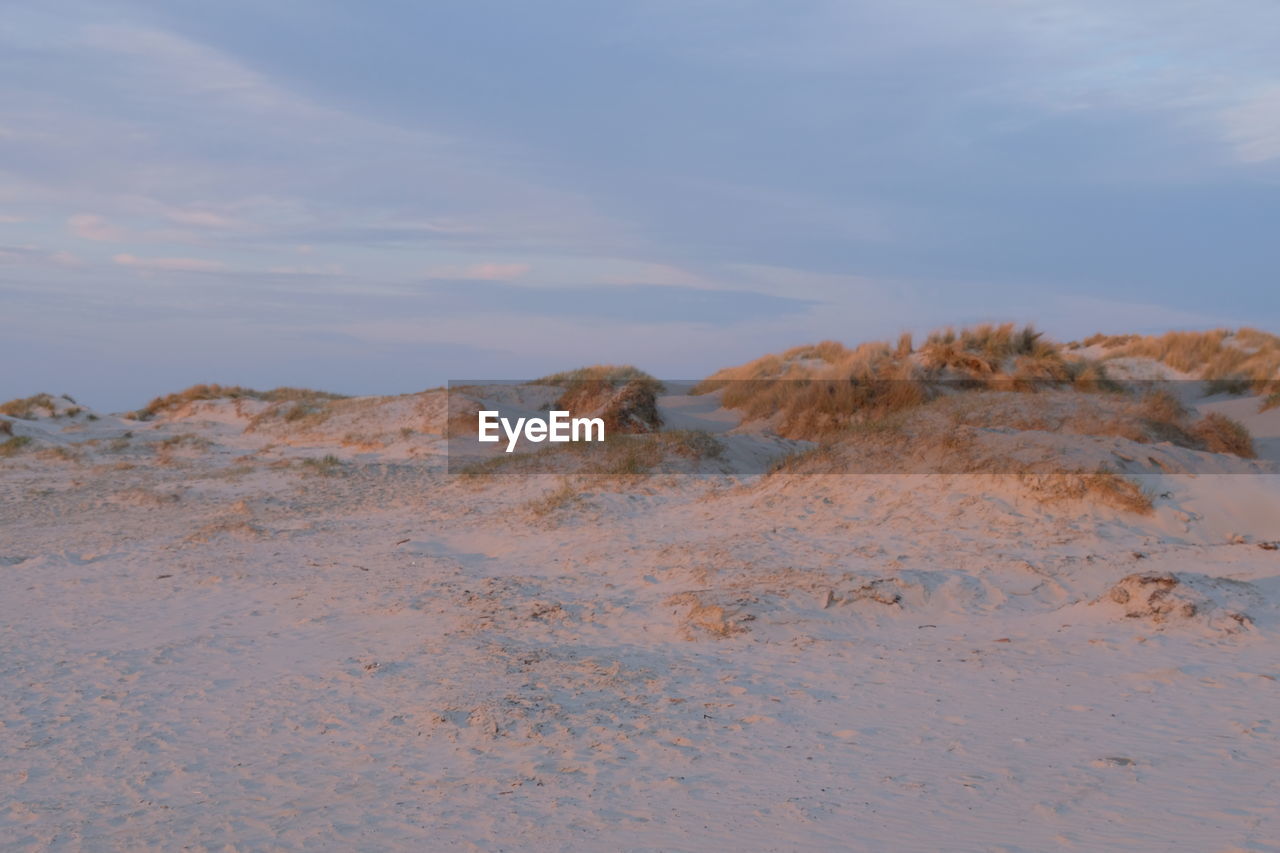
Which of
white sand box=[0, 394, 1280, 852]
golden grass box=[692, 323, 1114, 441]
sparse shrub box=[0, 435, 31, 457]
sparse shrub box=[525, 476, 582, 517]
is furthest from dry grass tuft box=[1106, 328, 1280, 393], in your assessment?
sparse shrub box=[0, 435, 31, 457]

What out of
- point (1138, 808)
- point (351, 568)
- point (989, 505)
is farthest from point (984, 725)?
point (351, 568)

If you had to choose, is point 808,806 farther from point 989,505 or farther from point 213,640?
point 989,505

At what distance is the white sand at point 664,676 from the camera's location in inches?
152

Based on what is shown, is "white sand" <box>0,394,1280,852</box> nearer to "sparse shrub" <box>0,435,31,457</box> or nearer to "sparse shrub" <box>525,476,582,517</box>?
"sparse shrub" <box>525,476,582,517</box>

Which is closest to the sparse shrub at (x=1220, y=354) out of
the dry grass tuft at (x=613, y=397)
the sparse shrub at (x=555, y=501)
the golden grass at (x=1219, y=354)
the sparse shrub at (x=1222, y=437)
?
the golden grass at (x=1219, y=354)

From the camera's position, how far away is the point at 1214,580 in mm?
6574

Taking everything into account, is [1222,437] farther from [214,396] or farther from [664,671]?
[214,396]

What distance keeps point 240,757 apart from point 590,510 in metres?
5.83

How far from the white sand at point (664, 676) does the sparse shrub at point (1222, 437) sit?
2720 millimetres

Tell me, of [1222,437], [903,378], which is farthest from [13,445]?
A: [1222,437]

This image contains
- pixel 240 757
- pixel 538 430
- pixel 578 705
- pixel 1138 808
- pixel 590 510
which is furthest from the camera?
pixel 538 430

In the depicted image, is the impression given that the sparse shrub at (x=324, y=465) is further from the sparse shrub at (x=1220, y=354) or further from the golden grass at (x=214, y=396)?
the sparse shrub at (x=1220, y=354)

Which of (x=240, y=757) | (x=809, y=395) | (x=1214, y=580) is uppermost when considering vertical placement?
(x=809, y=395)

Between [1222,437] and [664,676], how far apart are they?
358 inches
